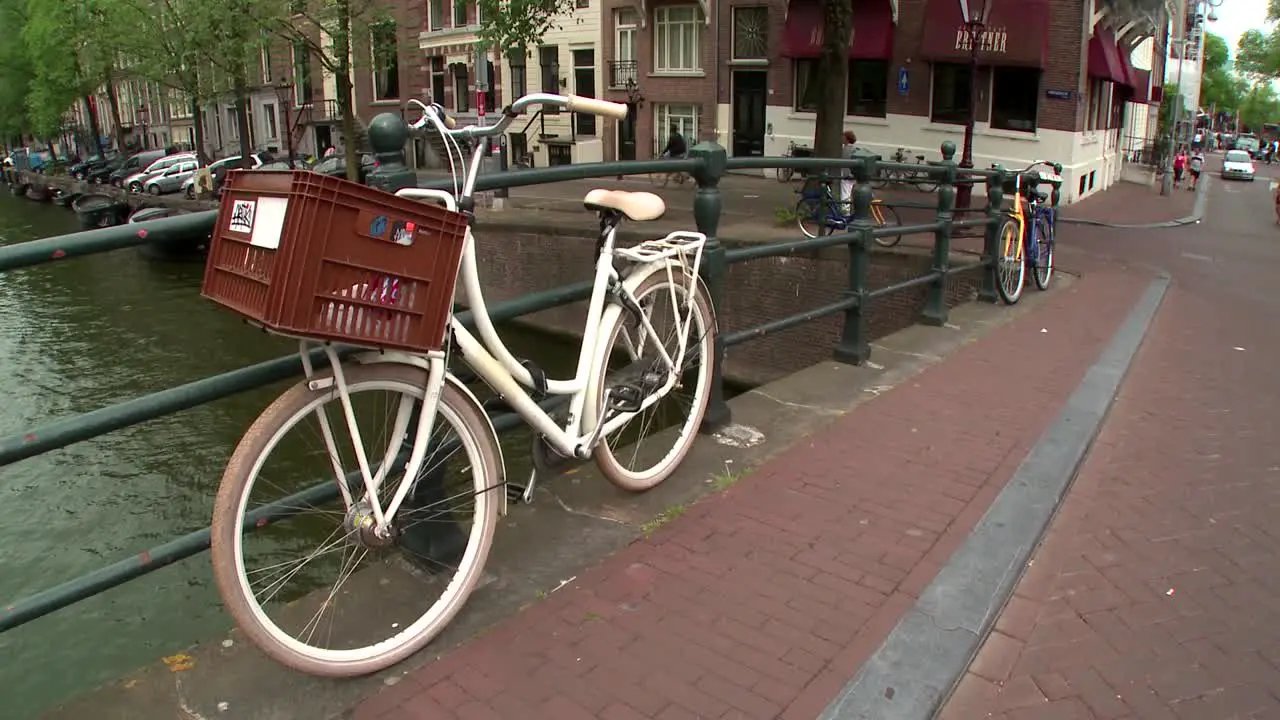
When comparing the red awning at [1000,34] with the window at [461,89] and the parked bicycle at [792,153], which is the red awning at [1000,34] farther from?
the window at [461,89]

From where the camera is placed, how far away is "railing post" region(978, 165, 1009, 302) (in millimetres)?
8125

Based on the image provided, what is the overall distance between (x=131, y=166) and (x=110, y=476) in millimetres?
39135

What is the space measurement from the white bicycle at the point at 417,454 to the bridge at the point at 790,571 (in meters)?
0.17

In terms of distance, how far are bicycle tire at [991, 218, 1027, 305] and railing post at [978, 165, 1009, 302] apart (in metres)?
0.03

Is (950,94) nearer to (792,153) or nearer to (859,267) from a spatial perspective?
(792,153)

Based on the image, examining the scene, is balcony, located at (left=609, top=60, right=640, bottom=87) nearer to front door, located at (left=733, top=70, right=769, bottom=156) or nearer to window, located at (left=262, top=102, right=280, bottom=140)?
front door, located at (left=733, top=70, right=769, bottom=156)

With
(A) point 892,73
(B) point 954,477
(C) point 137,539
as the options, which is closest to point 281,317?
(B) point 954,477

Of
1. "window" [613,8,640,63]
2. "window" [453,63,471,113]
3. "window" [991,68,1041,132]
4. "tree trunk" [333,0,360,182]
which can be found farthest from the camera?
"window" [453,63,471,113]

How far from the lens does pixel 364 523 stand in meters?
2.41

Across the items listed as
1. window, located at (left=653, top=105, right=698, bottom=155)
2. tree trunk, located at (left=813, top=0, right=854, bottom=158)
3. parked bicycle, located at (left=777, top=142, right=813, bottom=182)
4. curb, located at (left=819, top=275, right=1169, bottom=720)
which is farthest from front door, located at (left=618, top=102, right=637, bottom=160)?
curb, located at (left=819, top=275, right=1169, bottom=720)

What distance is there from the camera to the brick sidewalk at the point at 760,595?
240 centimetres

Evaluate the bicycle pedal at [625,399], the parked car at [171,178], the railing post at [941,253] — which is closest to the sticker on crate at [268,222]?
the bicycle pedal at [625,399]

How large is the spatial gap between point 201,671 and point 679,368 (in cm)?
199

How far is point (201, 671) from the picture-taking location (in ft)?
7.97
